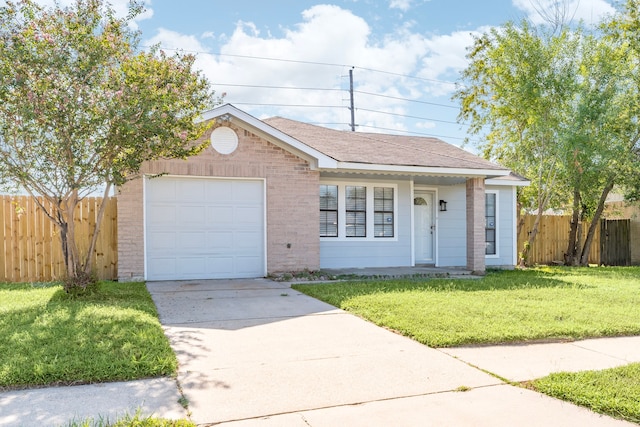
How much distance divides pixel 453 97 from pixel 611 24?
643 centimetres

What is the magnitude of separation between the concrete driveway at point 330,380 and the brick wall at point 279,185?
4638 millimetres

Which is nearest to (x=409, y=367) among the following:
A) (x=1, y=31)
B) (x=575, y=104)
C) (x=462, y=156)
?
(x=1, y=31)

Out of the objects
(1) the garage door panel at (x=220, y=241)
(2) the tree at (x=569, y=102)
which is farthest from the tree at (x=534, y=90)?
(1) the garage door panel at (x=220, y=241)

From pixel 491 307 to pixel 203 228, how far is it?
6425 mm

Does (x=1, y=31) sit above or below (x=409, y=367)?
above

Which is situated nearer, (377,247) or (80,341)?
(80,341)

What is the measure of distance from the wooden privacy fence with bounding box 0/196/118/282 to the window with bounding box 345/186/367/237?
19.3ft

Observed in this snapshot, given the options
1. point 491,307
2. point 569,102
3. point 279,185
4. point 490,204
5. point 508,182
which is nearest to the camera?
point 491,307

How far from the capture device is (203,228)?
37.2ft

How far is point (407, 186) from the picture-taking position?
47.5ft

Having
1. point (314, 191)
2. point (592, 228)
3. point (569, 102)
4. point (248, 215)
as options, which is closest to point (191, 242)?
point (248, 215)

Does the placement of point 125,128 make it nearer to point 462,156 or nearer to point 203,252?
point 203,252

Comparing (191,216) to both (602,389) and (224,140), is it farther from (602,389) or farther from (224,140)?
(602,389)

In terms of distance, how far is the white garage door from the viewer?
11.0m
